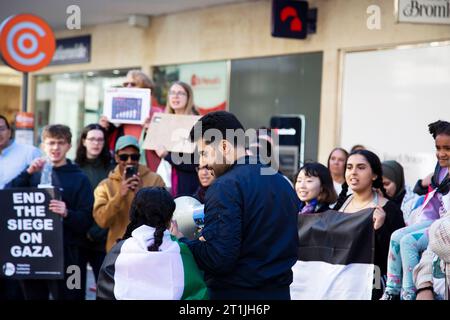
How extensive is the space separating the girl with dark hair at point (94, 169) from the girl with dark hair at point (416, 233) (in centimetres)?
324

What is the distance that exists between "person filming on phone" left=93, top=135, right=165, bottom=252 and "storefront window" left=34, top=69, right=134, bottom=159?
354 inches

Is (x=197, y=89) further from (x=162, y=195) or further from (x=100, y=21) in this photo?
(x=162, y=195)

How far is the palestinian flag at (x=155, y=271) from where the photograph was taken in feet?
15.3

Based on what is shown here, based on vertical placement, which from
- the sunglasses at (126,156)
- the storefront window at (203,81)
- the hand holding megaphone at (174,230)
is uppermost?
the storefront window at (203,81)

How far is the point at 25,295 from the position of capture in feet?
26.9

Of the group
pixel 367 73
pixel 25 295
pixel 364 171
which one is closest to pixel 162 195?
pixel 364 171

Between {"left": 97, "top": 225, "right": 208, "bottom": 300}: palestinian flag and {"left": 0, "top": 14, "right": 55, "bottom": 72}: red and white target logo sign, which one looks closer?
{"left": 97, "top": 225, "right": 208, "bottom": 300}: palestinian flag

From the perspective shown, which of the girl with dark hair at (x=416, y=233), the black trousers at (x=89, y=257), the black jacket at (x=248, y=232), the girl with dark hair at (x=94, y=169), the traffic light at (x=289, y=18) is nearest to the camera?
the black jacket at (x=248, y=232)

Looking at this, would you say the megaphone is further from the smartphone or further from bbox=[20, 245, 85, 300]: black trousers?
bbox=[20, 245, 85, 300]: black trousers

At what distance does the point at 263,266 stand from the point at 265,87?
30.6ft

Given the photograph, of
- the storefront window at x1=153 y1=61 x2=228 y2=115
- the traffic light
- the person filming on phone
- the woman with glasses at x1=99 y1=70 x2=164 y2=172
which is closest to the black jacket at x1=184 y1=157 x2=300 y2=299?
the person filming on phone

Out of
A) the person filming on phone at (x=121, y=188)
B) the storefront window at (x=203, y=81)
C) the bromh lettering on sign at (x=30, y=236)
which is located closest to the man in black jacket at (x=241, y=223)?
the person filming on phone at (x=121, y=188)

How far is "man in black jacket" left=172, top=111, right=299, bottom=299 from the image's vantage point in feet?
14.8

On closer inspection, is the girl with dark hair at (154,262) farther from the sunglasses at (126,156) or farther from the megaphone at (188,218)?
the sunglasses at (126,156)
